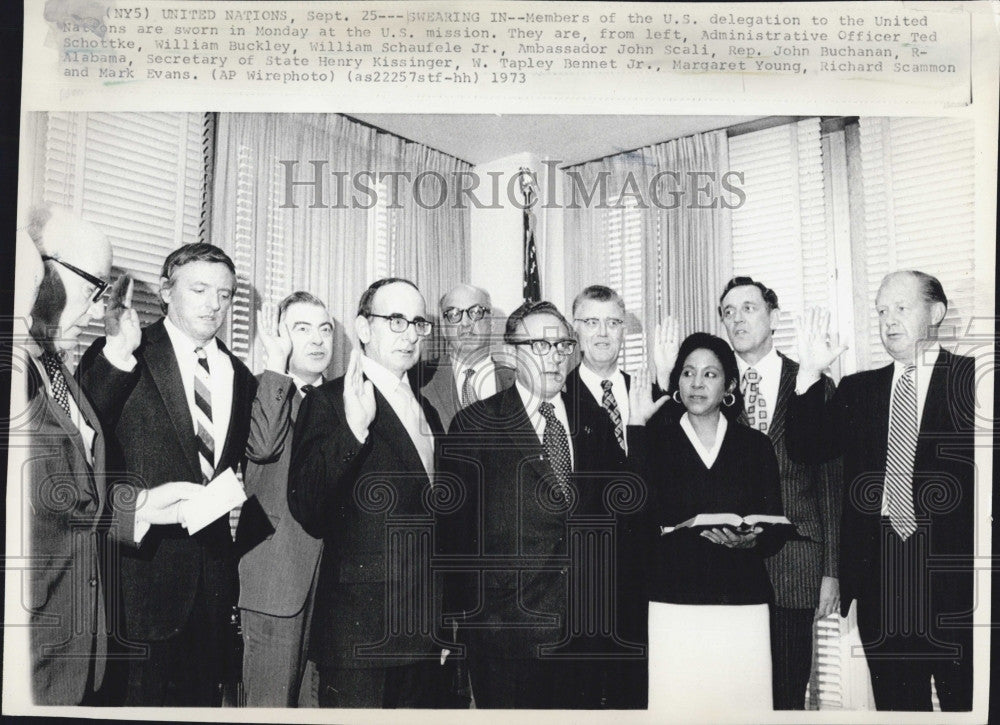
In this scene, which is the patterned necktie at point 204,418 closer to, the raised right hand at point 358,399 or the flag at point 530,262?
the raised right hand at point 358,399

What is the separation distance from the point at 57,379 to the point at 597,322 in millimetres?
1419

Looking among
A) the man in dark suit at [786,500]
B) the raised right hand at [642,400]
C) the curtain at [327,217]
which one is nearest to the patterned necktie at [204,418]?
the curtain at [327,217]

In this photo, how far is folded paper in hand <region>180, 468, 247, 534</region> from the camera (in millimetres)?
2252

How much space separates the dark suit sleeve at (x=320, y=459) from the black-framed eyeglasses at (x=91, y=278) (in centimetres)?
60

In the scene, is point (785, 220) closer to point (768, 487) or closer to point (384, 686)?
point (768, 487)

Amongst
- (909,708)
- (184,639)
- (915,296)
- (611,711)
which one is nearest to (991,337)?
(915,296)

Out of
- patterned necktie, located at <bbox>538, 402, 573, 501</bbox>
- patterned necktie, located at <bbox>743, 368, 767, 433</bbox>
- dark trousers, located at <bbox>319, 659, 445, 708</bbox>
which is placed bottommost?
dark trousers, located at <bbox>319, 659, 445, 708</bbox>

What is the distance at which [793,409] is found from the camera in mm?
2307

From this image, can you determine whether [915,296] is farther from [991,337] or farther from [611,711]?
[611,711]

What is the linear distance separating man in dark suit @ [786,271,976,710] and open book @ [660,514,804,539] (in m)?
0.15

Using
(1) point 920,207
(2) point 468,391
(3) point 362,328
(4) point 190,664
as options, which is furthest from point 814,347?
(4) point 190,664

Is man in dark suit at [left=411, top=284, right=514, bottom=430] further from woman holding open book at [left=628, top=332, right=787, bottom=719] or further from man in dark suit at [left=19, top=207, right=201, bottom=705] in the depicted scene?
man in dark suit at [left=19, top=207, right=201, bottom=705]

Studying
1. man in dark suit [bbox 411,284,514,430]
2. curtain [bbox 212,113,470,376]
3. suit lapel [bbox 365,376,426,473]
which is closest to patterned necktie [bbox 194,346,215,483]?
curtain [bbox 212,113,470,376]

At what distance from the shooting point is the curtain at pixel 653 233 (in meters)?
2.33
